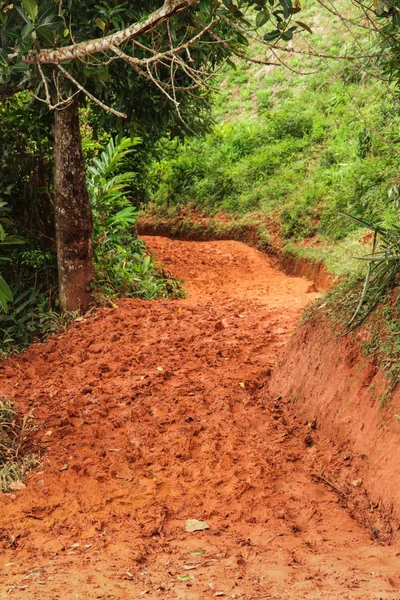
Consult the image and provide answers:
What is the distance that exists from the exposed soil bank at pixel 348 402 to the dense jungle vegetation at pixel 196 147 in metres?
0.54

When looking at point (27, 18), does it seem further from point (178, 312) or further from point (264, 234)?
point (264, 234)

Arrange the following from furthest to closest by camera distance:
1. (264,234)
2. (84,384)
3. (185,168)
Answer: (185,168)
(264,234)
(84,384)

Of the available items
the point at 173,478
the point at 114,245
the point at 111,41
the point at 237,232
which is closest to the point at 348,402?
the point at 173,478

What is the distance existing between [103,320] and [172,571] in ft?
11.6

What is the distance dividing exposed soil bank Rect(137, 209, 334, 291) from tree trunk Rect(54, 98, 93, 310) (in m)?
3.74

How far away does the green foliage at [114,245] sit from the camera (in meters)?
7.50

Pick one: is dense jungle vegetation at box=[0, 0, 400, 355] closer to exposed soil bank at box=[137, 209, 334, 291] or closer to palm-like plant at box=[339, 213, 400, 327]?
palm-like plant at box=[339, 213, 400, 327]

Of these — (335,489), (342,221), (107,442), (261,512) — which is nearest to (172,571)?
(261,512)

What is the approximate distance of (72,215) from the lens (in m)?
6.79

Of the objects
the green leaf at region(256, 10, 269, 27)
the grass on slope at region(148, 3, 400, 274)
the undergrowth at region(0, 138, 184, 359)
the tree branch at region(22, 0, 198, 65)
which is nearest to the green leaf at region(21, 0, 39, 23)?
the tree branch at region(22, 0, 198, 65)

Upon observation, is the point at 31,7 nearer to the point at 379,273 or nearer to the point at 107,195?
the point at 379,273

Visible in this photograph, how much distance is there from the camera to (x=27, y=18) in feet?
12.9

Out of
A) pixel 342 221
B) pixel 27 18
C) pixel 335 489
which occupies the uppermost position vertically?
pixel 27 18

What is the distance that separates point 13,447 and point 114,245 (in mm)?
3399
